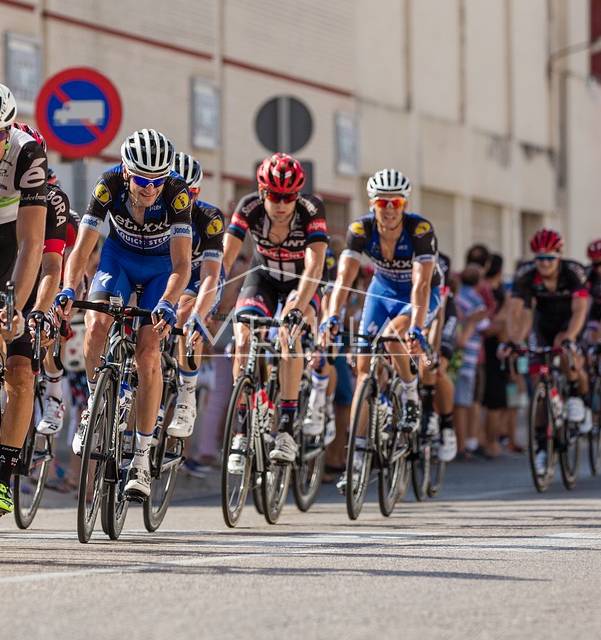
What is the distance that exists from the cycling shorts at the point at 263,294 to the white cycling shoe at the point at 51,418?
1.35 m

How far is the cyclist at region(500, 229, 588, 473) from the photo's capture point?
14992 mm

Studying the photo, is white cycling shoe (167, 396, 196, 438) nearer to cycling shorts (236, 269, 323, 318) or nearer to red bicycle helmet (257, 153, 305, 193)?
cycling shorts (236, 269, 323, 318)

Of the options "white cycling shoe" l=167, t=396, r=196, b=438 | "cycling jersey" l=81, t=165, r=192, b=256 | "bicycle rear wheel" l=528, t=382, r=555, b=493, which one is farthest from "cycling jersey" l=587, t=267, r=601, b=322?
"cycling jersey" l=81, t=165, r=192, b=256

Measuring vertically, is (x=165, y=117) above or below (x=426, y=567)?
above

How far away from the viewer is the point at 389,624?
692 cm

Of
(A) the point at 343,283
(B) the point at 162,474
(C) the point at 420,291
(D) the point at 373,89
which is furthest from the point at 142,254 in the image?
(D) the point at 373,89

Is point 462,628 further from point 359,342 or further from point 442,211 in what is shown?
point 442,211

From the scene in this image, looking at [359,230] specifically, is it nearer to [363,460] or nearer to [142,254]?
[363,460]

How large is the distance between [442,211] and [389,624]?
83.9 ft

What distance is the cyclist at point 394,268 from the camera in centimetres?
1276

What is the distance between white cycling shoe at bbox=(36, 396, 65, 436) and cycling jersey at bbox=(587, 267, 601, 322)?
748cm

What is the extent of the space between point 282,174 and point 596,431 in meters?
5.93

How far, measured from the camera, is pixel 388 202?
12.9 metres

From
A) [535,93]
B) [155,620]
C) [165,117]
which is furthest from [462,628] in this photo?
[535,93]
